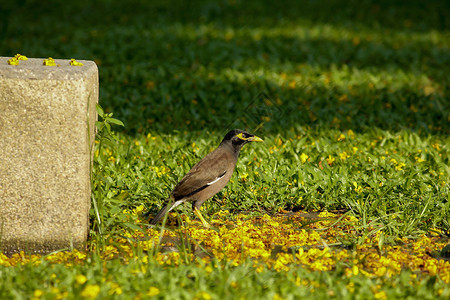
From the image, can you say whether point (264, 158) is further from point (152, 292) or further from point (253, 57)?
point (253, 57)

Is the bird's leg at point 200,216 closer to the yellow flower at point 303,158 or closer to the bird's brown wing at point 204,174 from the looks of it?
the bird's brown wing at point 204,174

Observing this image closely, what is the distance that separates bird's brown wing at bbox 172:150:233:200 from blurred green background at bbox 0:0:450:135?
8.44 ft

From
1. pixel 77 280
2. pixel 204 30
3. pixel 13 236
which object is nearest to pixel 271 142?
pixel 13 236

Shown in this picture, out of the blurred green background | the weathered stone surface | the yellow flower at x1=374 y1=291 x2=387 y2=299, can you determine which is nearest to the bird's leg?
the weathered stone surface

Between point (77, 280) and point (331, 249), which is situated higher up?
point (77, 280)

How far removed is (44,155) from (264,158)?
291cm

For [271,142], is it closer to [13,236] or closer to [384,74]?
[13,236]

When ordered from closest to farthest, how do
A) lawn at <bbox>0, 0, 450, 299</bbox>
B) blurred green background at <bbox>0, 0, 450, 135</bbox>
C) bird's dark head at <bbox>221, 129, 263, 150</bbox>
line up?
lawn at <bbox>0, 0, 450, 299</bbox>
bird's dark head at <bbox>221, 129, 263, 150</bbox>
blurred green background at <bbox>0, 0, 450, 135</bbox>

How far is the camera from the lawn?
4039 mm

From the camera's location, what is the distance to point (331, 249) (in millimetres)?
4852

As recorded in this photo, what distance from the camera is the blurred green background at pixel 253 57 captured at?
29.2 feet

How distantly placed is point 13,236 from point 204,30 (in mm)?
10521

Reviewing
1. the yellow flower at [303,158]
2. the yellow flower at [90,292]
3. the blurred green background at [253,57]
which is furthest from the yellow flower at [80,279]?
the blurred green background at [253,57]

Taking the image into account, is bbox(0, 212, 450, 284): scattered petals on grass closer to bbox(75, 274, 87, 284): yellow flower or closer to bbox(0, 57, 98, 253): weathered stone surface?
bbox(75, 274, 87, 284): yellow flower
